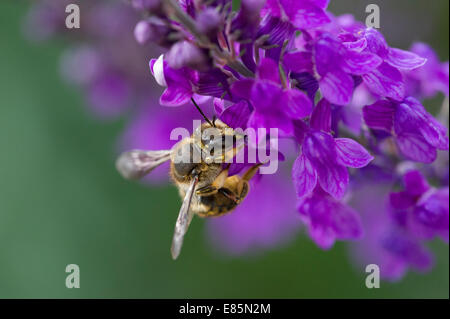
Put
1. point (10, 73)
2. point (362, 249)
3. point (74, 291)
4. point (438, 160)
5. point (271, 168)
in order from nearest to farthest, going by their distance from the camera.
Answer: point (271, 168) < point (438, 160) < point (362, 249) < point (74, 291) < point (10, 73)

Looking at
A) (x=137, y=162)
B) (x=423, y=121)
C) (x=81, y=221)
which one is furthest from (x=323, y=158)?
(x=81, y=221)

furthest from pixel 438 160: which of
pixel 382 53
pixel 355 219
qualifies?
pixel 382 53

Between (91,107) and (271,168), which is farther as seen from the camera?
(91,107)

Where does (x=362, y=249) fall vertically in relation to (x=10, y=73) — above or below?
below

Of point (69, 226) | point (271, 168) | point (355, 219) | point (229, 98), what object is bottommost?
point (355, 219)

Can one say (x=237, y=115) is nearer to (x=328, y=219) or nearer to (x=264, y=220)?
(x=328, y=219)

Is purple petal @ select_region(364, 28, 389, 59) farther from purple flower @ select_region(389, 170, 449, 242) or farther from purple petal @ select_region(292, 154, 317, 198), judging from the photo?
purple flower @ select_region(389, 170, 449, 242)

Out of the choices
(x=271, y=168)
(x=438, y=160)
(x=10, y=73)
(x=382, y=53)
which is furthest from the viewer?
(x=10, y=73)

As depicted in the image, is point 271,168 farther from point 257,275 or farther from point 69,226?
point 69,226

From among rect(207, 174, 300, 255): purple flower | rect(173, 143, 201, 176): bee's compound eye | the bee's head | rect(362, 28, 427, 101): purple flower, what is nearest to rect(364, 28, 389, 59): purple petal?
rect(362, 28, 427, 101): purple flower
